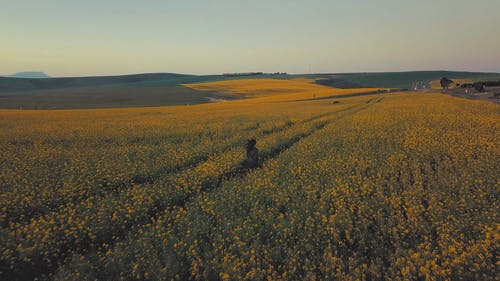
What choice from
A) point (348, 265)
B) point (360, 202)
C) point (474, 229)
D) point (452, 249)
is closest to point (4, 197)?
point (348, 265)

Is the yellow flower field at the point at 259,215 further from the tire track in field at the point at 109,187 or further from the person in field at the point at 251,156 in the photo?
the person in field at the point at 251,156

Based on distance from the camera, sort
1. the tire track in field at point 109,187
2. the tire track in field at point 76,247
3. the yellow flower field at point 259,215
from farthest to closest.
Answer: the tire track in field at point 109,187 → the tire track in field at point 76,247 → the yellow flower field at point 259,215

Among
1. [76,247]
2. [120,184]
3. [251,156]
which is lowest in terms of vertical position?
[76,247]

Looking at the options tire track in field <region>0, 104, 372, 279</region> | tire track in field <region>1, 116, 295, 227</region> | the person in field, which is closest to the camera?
tire track in field <region>0, 104, 372, 279</region>

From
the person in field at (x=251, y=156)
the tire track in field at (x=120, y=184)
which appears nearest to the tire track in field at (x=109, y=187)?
the tire track in field at (x=120, y=184)

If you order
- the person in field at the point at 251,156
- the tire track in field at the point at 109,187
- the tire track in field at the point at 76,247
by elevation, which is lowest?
the tire track in field at the point at 76,247

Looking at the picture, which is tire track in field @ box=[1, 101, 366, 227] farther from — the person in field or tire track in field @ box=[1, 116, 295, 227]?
the person in field

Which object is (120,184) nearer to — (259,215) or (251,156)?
(251,156)

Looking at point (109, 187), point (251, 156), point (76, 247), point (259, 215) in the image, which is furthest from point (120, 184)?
point (259, 215)

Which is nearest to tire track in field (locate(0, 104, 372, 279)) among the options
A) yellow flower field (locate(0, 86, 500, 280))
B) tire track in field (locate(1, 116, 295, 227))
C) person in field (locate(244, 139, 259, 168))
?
yellow flower field (locate(0, 86, 500, 280))

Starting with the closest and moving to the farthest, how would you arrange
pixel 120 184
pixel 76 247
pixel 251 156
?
pixel 76 247 < pixel 120 184 < pixel 251 156

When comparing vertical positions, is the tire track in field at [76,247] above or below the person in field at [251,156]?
below

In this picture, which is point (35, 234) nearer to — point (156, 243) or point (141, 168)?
point (156, 243)

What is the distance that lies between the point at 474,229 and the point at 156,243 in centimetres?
634
